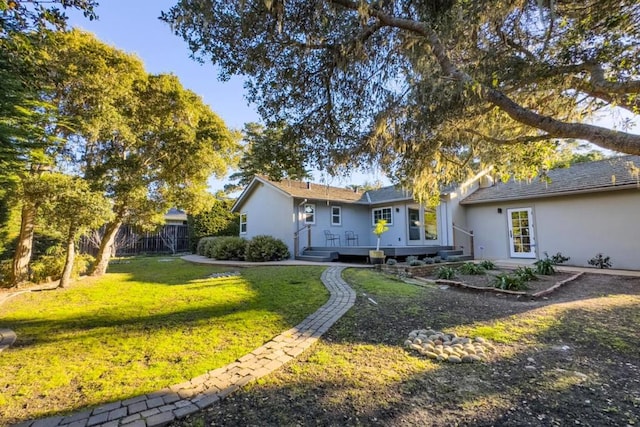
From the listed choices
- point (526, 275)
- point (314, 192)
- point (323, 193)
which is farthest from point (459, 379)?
point (323, 193)

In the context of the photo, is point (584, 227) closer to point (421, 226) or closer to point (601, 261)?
point (601, 261)

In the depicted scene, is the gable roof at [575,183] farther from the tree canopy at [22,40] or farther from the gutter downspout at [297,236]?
the tree canopy at [22,40]

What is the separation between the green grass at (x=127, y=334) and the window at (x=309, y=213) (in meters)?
7.11

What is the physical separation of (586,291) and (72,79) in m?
13.1

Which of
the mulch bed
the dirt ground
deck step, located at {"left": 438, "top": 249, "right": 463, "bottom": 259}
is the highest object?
deck step, located at {"left": 438, "top": 249, "right": 463, "bottom": 259}

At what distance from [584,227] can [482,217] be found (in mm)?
3814

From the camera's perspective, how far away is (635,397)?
2.73m

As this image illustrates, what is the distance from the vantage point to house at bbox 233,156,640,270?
34.0ft

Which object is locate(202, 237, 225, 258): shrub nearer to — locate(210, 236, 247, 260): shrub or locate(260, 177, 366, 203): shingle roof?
→ locate(210, 236, 247, 260): shrub

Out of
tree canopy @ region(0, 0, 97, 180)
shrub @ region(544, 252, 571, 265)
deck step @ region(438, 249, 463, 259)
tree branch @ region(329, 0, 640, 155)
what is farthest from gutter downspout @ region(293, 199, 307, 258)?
tree canopy @ region(0, 0, 97, 180)

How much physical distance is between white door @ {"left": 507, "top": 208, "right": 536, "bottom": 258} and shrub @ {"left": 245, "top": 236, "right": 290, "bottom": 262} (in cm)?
985

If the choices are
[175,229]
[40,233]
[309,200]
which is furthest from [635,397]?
[175,229]

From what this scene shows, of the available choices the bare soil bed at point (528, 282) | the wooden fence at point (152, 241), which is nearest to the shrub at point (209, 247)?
the wooden fence at point (152, 241)

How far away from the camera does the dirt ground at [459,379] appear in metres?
2.47
